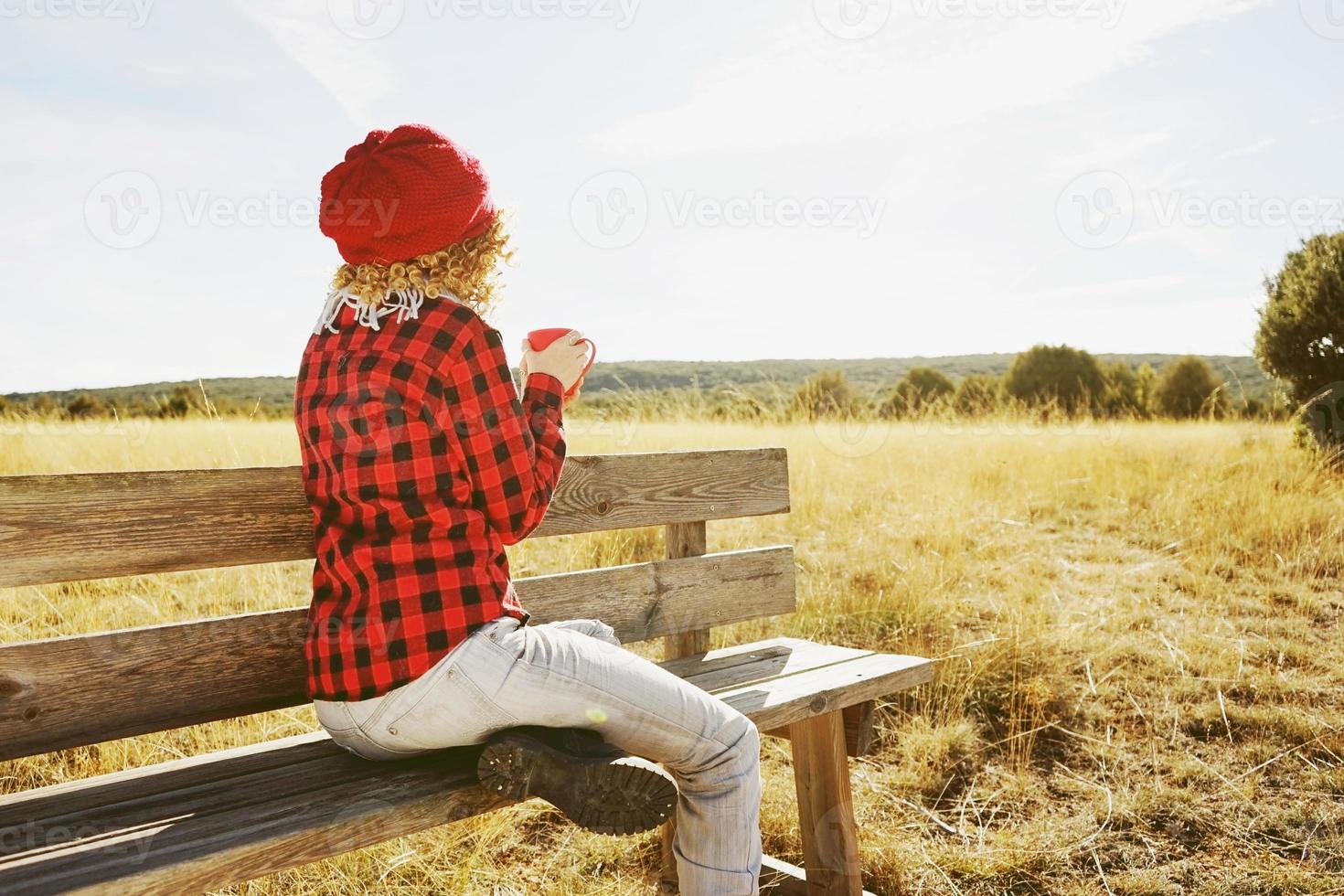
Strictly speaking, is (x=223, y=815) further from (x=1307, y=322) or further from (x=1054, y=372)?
(x=1054, y=372)

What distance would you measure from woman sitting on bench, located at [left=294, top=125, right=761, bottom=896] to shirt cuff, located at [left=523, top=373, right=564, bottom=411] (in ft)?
0.27

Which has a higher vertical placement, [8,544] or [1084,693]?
[8,544]

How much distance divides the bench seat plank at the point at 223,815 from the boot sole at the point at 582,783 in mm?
104

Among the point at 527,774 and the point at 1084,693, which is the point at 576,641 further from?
the point at 1084,693

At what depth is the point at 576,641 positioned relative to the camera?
71.7 inches

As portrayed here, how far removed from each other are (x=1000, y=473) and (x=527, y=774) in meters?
6.76

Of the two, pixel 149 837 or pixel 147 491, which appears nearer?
pixel 149 837

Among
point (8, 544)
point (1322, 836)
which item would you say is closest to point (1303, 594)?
point (1322, 836)

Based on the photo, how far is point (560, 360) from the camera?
201 cm

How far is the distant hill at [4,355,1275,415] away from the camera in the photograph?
7.16 meters

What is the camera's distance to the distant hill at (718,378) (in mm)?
7156

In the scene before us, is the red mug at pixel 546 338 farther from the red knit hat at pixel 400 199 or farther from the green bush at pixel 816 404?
the green bush at pixel 816 404

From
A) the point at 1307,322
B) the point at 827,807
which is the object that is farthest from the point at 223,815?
the point at 1307,322

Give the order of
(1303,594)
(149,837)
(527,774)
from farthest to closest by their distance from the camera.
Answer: (1303,594), (527,774), (149,837)
